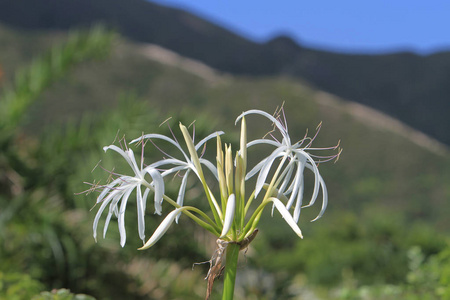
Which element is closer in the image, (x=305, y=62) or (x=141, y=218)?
(x=141, y=218)

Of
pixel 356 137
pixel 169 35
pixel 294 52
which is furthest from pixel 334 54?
pixel 356 137

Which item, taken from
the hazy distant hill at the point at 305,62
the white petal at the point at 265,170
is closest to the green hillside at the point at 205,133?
the white petal at the point at 265,170

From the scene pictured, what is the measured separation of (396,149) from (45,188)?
3397 centimetres

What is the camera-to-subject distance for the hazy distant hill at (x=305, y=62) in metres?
47.8

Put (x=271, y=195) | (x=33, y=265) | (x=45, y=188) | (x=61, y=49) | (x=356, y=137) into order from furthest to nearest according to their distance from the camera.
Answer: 1. (x=356, y=137)
2. (x=61, y=49)
3. (x=45, y=188)
4. (x=33, y=265)
5. (x=271, y=195)

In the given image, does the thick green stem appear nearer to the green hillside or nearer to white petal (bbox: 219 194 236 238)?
white petal (bbox: 219 194 236 238)

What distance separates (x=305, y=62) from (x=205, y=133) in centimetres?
5342

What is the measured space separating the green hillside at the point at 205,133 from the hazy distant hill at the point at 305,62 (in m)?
11.5

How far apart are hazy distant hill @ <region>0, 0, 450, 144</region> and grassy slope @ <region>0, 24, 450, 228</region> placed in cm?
1040

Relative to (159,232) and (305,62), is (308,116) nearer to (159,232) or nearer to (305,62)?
(305,62)

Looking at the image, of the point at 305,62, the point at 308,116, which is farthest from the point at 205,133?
the point at 305,62

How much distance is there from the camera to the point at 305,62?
55.0m

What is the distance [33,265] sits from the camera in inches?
98.4

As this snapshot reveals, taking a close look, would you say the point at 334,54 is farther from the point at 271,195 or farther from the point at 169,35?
the point at 271,195
